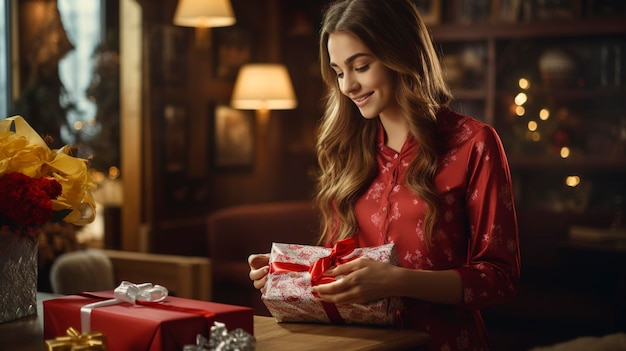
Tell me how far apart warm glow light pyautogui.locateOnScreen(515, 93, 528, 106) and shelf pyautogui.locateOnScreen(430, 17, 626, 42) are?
0.39m

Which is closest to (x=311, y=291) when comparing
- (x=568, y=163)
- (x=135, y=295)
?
(x=135, y=295)

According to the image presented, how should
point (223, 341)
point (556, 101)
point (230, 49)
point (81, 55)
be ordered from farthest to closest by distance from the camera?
1. point (230, 49)
2. point (556, 101)
3. point (81, 55)
4. point (223, 341)

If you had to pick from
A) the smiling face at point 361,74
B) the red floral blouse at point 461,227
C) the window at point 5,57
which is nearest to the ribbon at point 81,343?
the red floral blouse at point 461,227

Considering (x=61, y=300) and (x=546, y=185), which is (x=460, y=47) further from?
(x=61, y=300)

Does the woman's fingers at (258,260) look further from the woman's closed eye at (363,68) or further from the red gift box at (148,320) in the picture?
the woman's closed eye at (363,68)

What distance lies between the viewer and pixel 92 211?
208 centimetres

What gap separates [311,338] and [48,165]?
28.3 inches

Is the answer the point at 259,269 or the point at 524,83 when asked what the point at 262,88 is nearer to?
the point at 524,83

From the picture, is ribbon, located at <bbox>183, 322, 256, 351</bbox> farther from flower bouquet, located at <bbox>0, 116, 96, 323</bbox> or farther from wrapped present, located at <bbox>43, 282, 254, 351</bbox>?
flower bouquet, located at <bbox>0, 116, 96, 323</bbox>

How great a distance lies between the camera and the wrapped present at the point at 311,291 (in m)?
1.80

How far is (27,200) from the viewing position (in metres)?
1.91

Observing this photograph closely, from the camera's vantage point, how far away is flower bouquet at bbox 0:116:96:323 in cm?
191

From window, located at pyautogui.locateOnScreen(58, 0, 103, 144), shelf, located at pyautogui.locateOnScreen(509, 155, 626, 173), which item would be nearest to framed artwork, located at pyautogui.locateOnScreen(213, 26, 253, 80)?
window, located at pyautogui.locateOnScreen(58, 0, 103, 144)

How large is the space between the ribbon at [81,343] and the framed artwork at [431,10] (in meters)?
5.14
